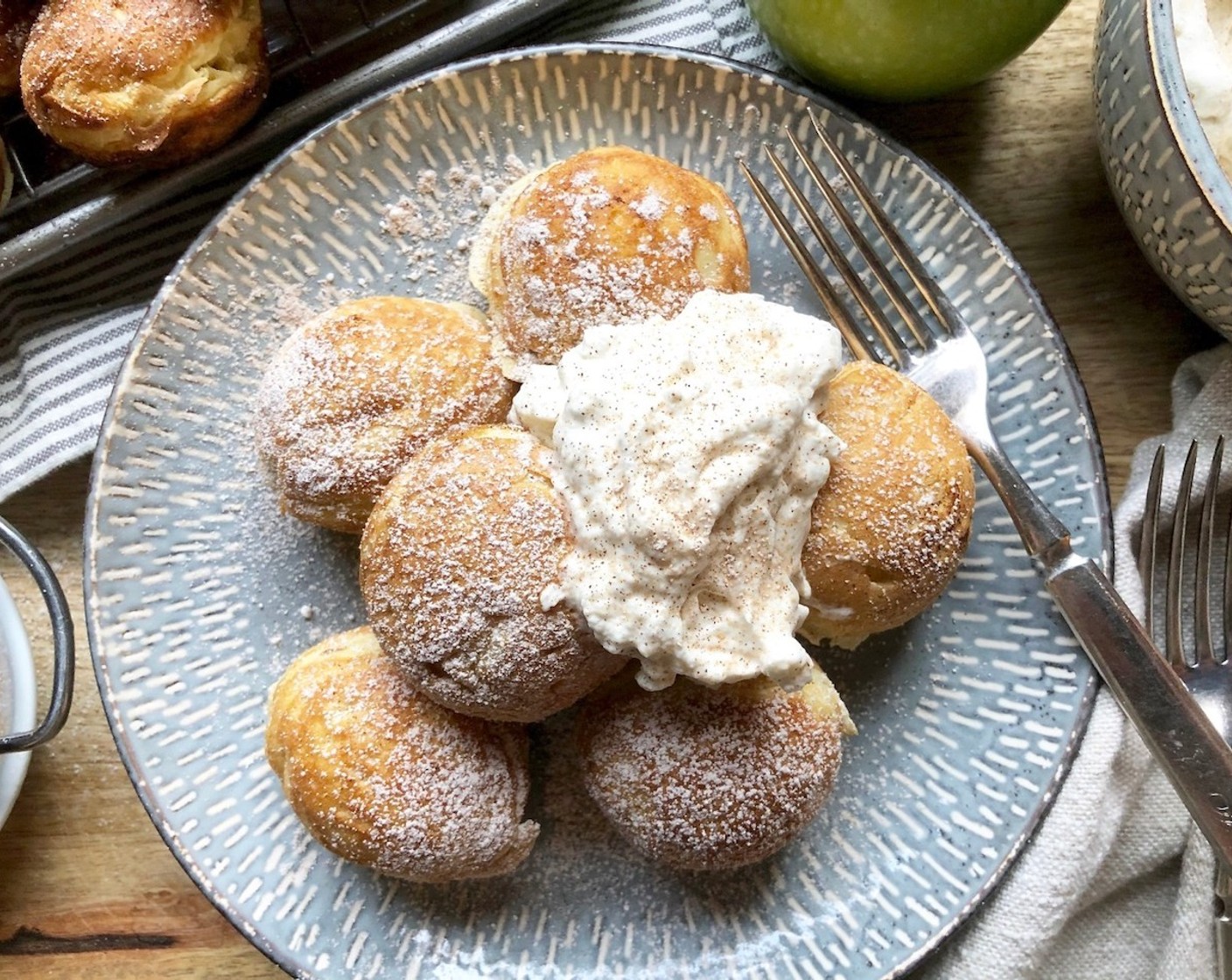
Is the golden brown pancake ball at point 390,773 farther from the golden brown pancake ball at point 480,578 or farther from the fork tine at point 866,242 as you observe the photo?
the fork tine at point 866,242

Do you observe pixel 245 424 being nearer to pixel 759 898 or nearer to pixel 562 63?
pixel 562 63

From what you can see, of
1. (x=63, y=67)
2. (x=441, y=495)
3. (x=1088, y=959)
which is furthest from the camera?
(x=1088, y=959)

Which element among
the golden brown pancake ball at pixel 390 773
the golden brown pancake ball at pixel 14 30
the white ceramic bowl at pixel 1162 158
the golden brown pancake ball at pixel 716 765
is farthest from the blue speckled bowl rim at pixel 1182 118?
the golden brown pancake ball at pixel 14 30

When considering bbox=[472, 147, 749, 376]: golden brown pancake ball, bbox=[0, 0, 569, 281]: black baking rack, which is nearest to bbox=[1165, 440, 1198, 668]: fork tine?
bbox=[472, 147, 749, 376]: golden brown pancake ball

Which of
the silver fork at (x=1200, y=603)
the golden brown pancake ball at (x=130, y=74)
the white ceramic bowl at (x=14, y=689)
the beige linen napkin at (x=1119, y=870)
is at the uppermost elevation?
the golden brown pancake ball at (x=130, y=74)

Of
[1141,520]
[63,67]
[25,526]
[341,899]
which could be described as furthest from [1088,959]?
[63,67]

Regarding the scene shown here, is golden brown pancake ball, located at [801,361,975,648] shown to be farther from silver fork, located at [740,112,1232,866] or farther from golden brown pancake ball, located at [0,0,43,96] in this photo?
golden brown pancake ball, located at [0,0,43,96]
